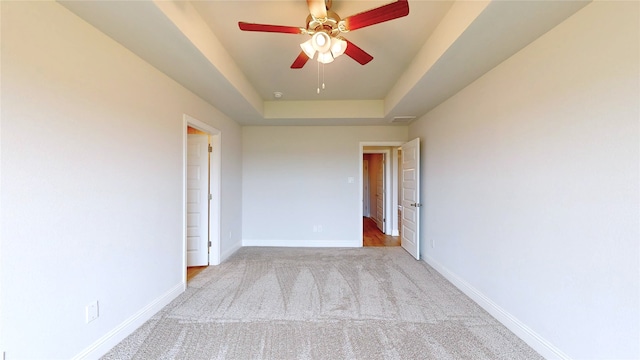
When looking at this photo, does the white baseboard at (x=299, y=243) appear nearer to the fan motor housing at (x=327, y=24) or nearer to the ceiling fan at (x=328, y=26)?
the ceiling fan at (x=328, y=26)

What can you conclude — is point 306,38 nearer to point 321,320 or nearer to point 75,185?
point 75,185

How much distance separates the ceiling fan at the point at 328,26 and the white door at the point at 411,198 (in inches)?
93.2

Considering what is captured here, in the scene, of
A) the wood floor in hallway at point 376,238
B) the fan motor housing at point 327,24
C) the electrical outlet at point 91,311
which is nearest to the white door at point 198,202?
the electrical outlet at point 91,311

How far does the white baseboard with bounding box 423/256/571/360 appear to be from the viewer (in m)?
1.76

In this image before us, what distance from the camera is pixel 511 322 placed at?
210cm

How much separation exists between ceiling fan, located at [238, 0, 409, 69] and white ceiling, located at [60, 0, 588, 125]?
0.72ft

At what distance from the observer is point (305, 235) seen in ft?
15.6

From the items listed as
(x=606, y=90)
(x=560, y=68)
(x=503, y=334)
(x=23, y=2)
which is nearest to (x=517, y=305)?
(x=503, y=334)

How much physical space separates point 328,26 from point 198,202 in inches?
115

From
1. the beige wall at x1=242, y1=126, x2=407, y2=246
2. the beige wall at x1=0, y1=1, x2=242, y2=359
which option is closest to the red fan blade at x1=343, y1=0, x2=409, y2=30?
the beige wall at x1=0, y1=1, x2=242, y2=359

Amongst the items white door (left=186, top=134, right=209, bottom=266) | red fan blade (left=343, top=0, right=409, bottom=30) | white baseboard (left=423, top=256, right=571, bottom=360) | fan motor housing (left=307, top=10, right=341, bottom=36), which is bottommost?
white baseboard (left=423, top=256, right=571, bottom=360)

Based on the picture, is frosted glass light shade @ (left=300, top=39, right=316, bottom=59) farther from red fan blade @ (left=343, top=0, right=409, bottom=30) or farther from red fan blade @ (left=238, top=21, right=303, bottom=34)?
red fan blade @ (left=343, top=0, right=409, bottom=30)

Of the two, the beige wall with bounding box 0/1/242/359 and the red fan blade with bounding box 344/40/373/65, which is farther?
the red fan blade with bounding box 344/40/373/65

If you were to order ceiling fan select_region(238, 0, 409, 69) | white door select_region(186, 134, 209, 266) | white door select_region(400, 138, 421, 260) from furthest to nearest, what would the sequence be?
white door select_region(400, 138, 421, 260), white door select_region(186, 134, 209, 266), ceiling fan select_region(238, 0, 409, 69)
